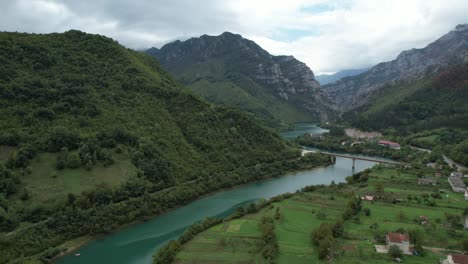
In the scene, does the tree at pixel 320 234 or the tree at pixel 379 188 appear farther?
the tree at pixel 379 188

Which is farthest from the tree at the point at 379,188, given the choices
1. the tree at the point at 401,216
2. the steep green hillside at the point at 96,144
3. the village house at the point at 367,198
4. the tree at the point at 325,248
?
the steep green hillside at the point at 96,144

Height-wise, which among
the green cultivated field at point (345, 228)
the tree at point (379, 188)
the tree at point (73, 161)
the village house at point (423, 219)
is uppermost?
the tree at point (73, 161)

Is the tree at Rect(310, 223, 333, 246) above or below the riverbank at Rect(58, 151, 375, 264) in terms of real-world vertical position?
above

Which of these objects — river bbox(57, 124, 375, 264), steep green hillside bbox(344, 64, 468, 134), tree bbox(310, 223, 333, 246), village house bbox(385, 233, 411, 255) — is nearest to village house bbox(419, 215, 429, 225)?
village house bbox(385, 233, 411, 255)

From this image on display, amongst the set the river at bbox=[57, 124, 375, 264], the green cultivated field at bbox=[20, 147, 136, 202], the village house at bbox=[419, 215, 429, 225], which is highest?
the green cultivated field at bbox=[20, 147, 136, 202]

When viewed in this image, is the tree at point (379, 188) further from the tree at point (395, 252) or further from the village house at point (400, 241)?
the tree at point (395, 252)

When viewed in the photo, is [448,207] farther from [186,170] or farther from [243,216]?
[186,170]

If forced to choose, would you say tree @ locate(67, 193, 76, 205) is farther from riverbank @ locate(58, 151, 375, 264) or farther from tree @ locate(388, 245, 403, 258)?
tree @ locate(388, 245, 403, 258)
